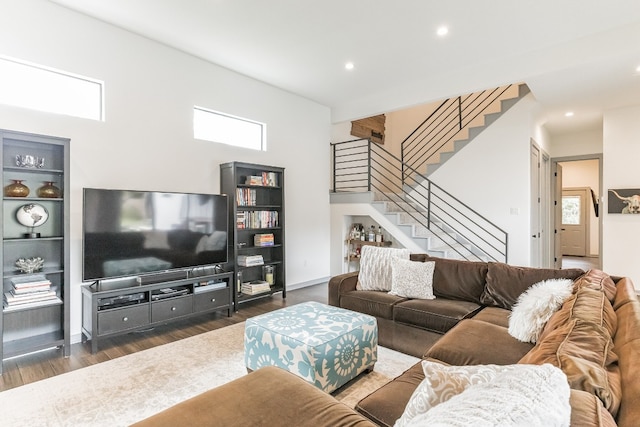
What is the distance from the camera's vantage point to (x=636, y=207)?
5.33 metres

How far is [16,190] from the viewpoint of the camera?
2.96 metres

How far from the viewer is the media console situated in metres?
3.26

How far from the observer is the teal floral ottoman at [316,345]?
2.29 metres

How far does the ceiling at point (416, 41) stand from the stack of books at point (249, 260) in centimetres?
266

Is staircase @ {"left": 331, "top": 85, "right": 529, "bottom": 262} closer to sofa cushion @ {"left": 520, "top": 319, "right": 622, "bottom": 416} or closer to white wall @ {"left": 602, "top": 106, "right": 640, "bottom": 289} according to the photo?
white wall @ {"left": 602, "top": 106, "right": 640, "bottom": 289}

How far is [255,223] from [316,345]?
289 centimetres

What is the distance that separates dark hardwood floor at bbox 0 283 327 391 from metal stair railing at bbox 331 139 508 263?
298 centimetres

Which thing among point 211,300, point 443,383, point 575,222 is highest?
point 575,222

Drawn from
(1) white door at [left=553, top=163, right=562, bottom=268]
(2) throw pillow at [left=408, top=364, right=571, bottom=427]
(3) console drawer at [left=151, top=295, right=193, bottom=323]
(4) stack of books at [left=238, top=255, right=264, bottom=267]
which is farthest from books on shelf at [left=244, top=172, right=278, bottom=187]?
(1) white door at [left=553, top=163, right=562, bottom=268]

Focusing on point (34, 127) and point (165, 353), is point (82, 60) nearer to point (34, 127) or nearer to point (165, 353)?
point (34, 127)

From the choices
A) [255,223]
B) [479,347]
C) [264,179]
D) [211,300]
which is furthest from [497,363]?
[264,179]

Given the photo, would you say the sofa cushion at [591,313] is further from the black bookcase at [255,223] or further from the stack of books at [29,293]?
the stack of books at [29,293]

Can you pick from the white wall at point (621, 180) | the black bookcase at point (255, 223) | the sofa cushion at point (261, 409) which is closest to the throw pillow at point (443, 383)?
the sofa cushion at point (261, 409)

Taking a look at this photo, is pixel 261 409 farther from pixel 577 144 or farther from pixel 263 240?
pixel 577 144
